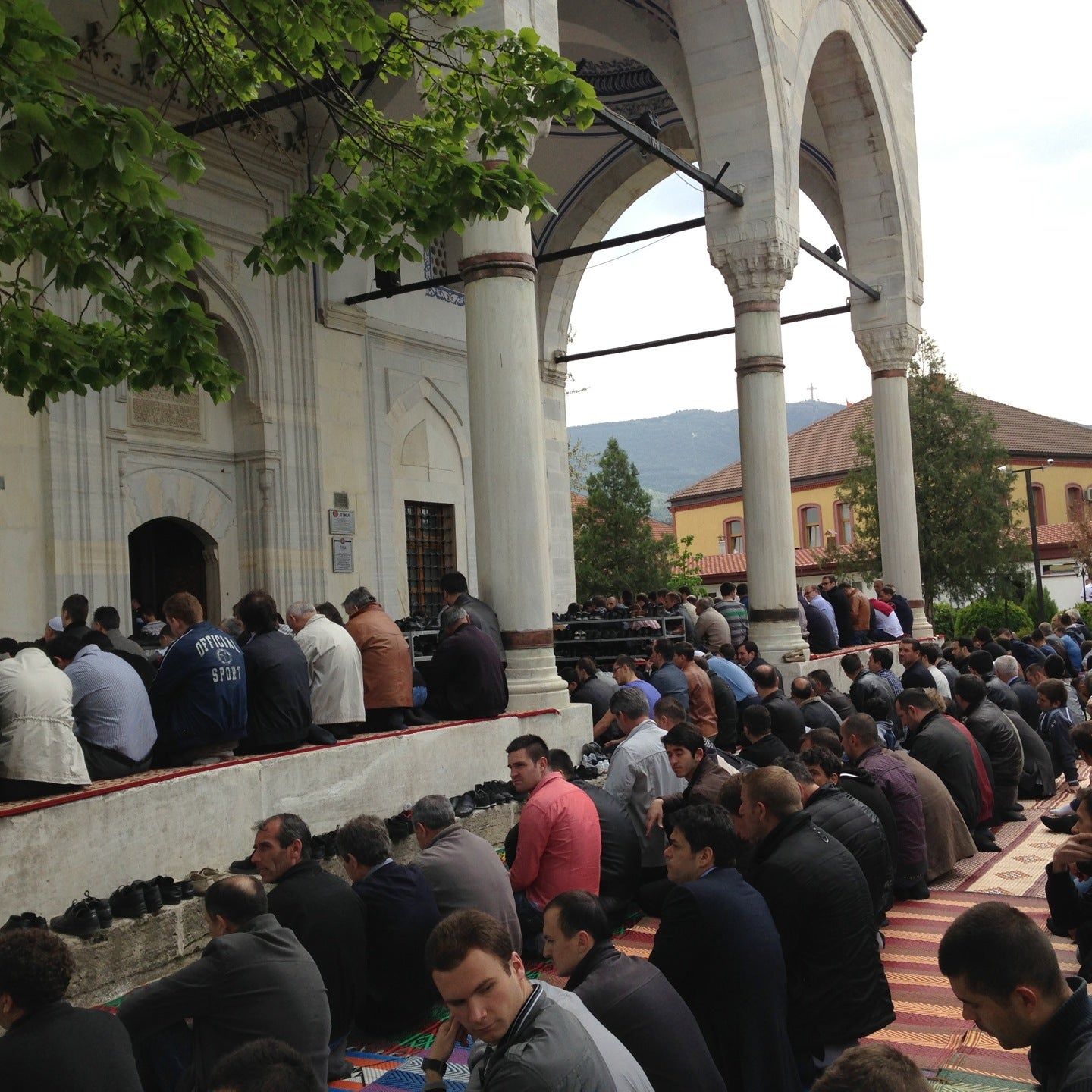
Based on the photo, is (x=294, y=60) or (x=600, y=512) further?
(x=600, y=512)

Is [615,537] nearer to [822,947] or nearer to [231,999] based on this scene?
[822,947]

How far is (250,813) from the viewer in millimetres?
5750

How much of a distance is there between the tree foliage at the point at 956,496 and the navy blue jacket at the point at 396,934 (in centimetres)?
2518

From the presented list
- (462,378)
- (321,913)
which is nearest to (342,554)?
(462,378)

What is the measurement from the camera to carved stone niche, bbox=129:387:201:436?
38.3 feet

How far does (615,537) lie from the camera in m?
33.7

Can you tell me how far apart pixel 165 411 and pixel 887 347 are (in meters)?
10.1

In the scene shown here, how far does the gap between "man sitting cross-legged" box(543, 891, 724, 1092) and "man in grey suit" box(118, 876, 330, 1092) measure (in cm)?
88

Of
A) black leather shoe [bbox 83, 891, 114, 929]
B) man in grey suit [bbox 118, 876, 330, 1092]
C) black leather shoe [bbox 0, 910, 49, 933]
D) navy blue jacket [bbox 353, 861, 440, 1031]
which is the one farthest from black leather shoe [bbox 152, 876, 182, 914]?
man in grey suit [bbox 118, 876, 330, 1092]

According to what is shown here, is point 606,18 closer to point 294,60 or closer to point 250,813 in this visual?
point 294,60

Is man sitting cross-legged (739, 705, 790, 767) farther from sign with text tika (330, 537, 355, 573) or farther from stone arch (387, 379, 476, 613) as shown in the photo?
stone arch (387, 379, 476, 613)

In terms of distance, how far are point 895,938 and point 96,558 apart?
7.78m

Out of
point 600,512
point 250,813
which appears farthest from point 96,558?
point 600,512

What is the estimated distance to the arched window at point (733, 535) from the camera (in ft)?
168
